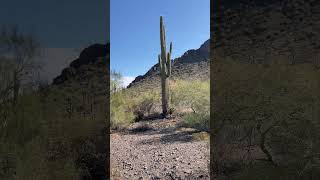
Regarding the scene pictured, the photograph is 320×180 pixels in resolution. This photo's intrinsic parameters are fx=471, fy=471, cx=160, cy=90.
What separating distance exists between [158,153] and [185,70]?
11.2 meters

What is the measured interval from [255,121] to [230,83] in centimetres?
48

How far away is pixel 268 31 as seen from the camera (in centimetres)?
504

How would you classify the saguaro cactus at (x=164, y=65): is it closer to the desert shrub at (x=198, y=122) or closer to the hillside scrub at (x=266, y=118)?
the desert shrub at (x=198, y=122)

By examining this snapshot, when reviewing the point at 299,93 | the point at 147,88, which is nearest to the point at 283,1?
the point at 299,93

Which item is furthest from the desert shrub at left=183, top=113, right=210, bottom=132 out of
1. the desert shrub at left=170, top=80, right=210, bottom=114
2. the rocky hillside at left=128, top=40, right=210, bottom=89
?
the rocky hillside at left=128, top=40, right=210, bottom=89

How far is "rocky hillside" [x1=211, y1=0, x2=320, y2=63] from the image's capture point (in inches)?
197

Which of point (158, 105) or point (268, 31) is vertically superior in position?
point (268, 31)

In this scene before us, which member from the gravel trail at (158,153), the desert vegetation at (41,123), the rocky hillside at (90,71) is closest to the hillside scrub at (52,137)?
the desert vegetation at (41,123)

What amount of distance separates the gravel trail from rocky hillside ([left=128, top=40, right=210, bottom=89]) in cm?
702

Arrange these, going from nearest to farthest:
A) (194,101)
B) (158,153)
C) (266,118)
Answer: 1. (266,118)
2. (158,153)
3. (194,101)

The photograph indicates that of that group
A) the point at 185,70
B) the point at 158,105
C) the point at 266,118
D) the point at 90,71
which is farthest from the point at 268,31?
the point at 185,70

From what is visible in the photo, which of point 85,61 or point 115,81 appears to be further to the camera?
point 115,81

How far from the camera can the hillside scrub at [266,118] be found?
485 centimetres

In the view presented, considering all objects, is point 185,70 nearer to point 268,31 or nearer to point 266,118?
point 268,31
